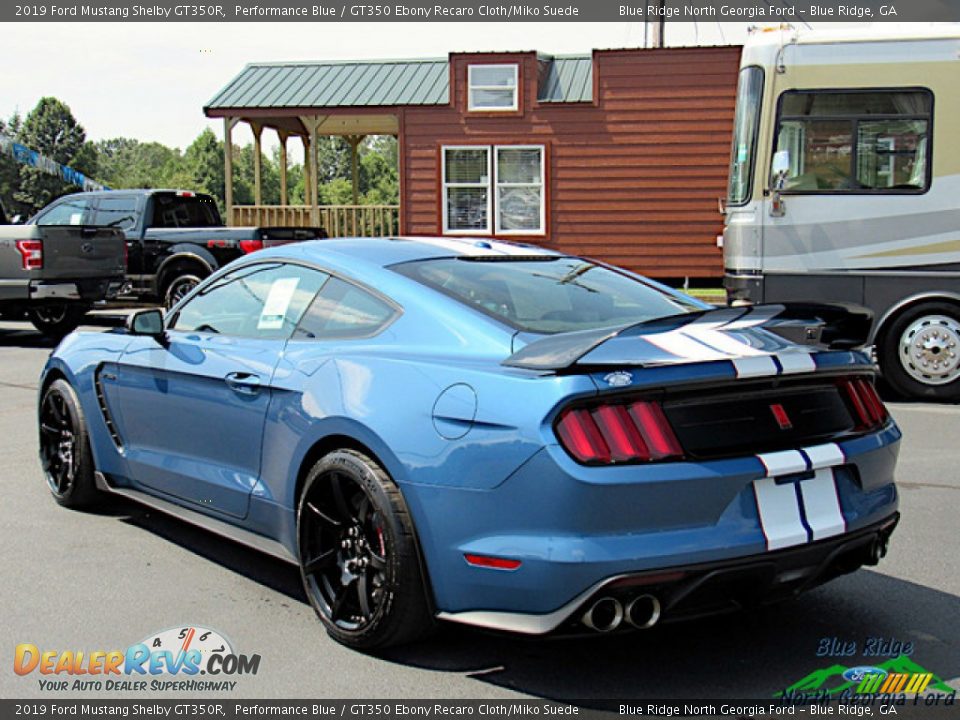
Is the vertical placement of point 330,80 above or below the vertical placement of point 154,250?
above

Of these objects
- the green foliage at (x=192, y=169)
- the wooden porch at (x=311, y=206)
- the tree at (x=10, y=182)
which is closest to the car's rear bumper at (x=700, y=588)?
the wooden porch at (x=311, y=206)

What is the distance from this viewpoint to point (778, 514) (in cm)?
346

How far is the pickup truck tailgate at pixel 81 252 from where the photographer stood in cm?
1466

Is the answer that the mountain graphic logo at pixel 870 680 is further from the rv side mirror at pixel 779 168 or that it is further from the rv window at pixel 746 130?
the rv window at pixel 746 130

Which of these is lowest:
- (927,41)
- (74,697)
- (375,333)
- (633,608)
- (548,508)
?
(74,697)

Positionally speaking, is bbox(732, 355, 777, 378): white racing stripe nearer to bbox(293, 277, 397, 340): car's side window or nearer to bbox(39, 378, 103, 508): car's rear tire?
bbox(293, 277, 397, 340): car's side window

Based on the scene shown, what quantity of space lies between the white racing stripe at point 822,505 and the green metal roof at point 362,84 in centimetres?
1827

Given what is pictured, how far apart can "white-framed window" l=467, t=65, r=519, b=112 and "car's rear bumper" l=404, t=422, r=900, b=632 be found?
18.6m

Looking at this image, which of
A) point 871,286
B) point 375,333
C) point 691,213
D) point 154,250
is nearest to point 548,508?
point 375,333

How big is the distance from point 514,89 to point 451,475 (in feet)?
61.4

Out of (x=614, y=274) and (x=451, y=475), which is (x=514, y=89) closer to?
(x=614, y=274)

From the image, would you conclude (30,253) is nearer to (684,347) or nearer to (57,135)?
(684,347)

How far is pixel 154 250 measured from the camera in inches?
665

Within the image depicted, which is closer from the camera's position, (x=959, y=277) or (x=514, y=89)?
(x=959, y=277)
